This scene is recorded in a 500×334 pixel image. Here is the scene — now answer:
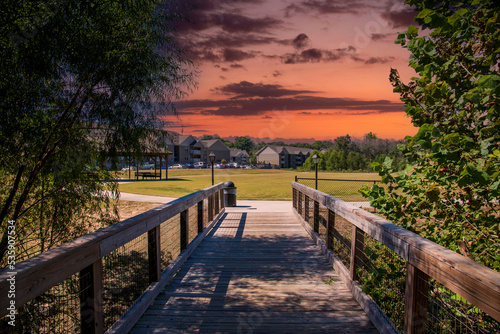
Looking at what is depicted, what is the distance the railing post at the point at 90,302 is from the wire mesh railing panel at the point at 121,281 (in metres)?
1.61

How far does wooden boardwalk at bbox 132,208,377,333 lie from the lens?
285 centimetres

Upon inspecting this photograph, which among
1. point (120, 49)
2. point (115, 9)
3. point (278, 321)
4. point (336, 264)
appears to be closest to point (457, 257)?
point (278, 321)

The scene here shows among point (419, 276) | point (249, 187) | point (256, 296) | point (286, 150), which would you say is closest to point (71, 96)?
point (256, 296)

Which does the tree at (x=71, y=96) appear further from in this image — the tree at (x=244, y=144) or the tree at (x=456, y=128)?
the tree at (x=244, y=144)

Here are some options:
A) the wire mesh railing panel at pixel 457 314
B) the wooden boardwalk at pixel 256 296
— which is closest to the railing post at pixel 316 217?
the wooden boardwalk at pixel 256 296

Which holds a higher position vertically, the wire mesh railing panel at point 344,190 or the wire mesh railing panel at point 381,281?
the wire mesh railing panel at point 381,281

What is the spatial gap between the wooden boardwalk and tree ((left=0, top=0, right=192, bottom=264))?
7.40ft

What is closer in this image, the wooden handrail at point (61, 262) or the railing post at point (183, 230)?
the wooden handrail at point (61, 262)

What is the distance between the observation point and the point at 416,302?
2.18 m

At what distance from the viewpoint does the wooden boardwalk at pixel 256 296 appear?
2848mm

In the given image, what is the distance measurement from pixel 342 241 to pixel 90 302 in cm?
449

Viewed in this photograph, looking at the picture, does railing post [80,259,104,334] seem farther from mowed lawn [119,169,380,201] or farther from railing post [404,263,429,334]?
mowed lawn [119,169,380,201]

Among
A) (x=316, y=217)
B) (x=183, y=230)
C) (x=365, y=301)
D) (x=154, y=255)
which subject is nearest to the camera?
(x=365, y=301)

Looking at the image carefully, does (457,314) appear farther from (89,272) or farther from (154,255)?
(89,272)
